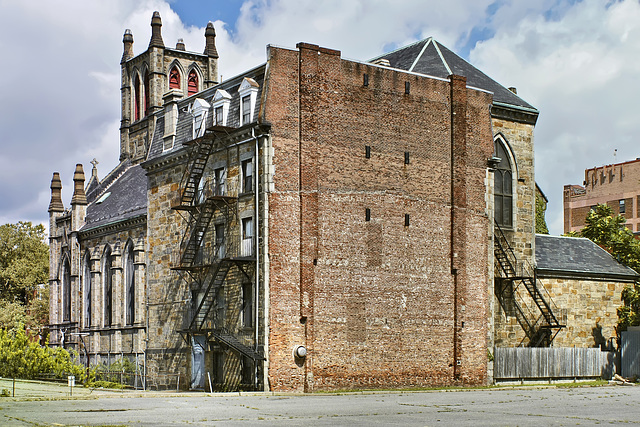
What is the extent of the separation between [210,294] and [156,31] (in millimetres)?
45721

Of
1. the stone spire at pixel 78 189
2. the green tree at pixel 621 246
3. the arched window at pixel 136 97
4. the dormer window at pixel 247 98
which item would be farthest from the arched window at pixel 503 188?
the arched window at pixel 136 97

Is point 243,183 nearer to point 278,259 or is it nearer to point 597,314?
point 278,259

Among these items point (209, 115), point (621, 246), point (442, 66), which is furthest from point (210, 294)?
point (621, 246)

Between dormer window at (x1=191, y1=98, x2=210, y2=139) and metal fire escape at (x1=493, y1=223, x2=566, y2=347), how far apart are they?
50.8 ft

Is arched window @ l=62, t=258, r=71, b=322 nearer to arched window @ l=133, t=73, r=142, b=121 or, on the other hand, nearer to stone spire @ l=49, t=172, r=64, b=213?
stone spire @ l=49, t=172, r=64, b=213

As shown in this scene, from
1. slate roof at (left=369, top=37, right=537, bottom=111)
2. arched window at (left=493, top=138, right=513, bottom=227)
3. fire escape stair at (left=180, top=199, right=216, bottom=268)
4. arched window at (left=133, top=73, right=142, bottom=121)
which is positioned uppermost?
arched window at (left=133, top=73, right=142, bottom=121)

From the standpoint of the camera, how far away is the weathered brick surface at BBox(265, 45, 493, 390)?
36.9 m

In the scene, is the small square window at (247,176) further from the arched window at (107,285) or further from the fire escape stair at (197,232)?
the arched window at (107,285)

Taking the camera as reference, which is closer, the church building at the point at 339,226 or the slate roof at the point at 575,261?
the church building at the point at 339,226

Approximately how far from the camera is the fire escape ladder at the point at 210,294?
124 feet

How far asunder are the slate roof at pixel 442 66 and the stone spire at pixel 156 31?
35.7 metres

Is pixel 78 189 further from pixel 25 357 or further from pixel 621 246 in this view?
pixel 621 246

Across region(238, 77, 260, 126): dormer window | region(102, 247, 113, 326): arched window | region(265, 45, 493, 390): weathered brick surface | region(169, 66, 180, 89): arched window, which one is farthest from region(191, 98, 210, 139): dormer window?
region(169, 66, 180, 89): arched window

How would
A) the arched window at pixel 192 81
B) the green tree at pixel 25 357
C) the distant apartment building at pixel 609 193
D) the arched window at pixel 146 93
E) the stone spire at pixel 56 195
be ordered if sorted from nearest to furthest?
the green tree at pixel 25 357 < the stone spire at pixel 56 195 < the arched window at pixel 146 93 < the arched window at pixel 192 81 < the distant apartment building at pixel 609 193
